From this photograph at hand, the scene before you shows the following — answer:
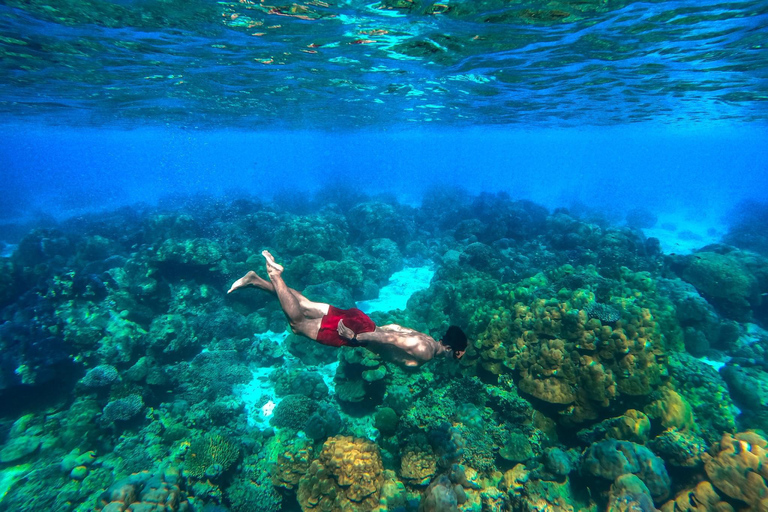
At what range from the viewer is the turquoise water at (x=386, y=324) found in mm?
5641

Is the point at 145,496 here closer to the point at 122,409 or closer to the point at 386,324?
the point at 122,409

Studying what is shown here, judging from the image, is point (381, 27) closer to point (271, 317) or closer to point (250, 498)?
point (271, 317)

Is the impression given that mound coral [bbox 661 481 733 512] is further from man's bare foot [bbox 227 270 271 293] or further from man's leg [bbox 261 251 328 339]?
man's bare foot [bbox 227 270 271 293]

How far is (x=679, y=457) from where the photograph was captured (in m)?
5.18

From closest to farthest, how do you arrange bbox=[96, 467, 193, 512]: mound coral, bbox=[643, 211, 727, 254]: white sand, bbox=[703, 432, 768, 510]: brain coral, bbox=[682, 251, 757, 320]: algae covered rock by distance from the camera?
bbox=[703, 432, 768, 510]: brain coral → bbox=[96, 467, 193, 512]: mound coral → bbox=[682, 251, 757, 320]: algae covered rock → bbox=[643, 211, 727, 254]: white sand

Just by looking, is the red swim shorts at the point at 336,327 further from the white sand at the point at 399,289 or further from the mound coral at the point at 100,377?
the white sand at the point at 399,289

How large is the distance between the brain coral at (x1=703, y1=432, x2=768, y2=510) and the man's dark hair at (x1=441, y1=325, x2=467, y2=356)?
4.18 metres

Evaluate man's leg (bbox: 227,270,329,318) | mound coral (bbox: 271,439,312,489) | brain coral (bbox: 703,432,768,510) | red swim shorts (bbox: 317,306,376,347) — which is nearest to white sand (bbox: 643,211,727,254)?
brain coral (bbox: 703,432,768,510)

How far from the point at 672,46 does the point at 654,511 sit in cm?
1520

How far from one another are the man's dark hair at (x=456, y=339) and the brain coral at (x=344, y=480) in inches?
112

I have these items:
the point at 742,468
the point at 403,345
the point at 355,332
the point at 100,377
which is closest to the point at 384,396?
the point at 355,332

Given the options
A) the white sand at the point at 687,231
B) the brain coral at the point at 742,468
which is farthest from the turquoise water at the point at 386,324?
the white sand at the point at 687,231

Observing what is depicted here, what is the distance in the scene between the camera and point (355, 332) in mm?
5508

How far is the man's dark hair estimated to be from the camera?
4.66 metres
